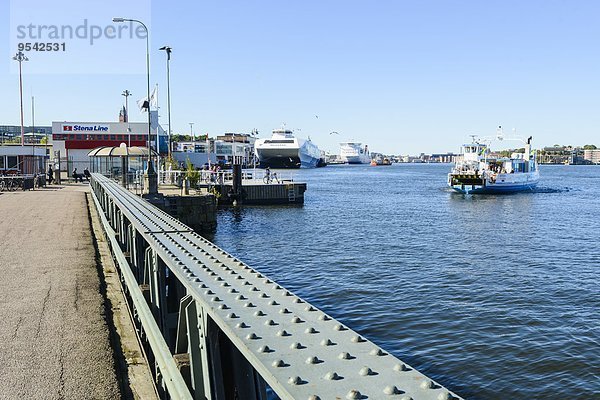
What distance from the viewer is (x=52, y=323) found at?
755 cm

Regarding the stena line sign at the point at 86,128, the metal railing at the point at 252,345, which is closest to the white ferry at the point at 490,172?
the stena line sign at the point at 86,128

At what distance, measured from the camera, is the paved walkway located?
5641 mm

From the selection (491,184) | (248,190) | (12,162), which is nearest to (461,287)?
(248,190)

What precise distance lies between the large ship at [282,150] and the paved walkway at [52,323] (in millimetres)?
117110

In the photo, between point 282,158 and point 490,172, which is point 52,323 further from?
point 282,158

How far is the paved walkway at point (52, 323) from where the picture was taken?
564 centimetres

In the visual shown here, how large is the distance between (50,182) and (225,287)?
147 ft

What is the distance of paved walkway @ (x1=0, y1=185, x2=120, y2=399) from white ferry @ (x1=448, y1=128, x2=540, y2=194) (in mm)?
47034

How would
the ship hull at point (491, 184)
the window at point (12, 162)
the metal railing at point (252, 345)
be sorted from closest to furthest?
the metal railing at point (252, 345)
the window at point (12, 162)
the ship hull at point (491, 184)

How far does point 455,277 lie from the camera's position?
17.5 meters

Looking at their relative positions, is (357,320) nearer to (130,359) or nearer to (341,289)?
(341,289)

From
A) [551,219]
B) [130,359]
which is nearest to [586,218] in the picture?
[551,219]

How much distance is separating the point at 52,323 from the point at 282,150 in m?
127

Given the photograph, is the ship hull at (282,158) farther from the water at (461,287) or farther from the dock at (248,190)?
the water at (461,287)
